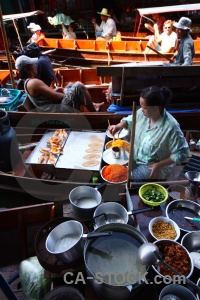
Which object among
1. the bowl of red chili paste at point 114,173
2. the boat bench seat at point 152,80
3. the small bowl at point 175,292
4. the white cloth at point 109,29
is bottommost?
the bowl of red chili paste at point 114,173

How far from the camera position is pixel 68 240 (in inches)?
79.9

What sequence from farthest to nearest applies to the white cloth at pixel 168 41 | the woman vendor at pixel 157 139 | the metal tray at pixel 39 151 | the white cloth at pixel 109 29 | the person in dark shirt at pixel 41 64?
the white cloth at pixel 109 29 → the white cloth at pixel 168 41 → the person in dark shirt at pixel 41 64 → the metal tray at pixel 39 151 → the woman vendor at pixel 157 139

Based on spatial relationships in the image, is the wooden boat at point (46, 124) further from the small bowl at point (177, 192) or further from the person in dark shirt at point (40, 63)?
the small bowl at point (177, 192)

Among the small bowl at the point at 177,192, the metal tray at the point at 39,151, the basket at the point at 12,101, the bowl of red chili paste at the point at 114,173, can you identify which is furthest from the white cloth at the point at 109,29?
the small bowl at the point at 177,192

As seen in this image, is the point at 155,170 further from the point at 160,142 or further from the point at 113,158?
the point at 113,158

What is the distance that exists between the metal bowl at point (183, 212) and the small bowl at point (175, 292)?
57 centimetres

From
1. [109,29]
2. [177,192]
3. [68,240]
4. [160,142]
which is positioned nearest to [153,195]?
[177,192]

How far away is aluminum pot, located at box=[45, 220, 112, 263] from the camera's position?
180cm

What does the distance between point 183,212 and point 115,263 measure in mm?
952

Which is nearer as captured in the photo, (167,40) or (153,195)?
(153,195)

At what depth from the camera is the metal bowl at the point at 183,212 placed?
85.2 inches

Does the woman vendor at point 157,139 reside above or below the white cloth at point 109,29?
below

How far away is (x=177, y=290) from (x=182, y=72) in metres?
3.07

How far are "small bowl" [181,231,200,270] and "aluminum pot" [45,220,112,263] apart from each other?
733 millimetres
